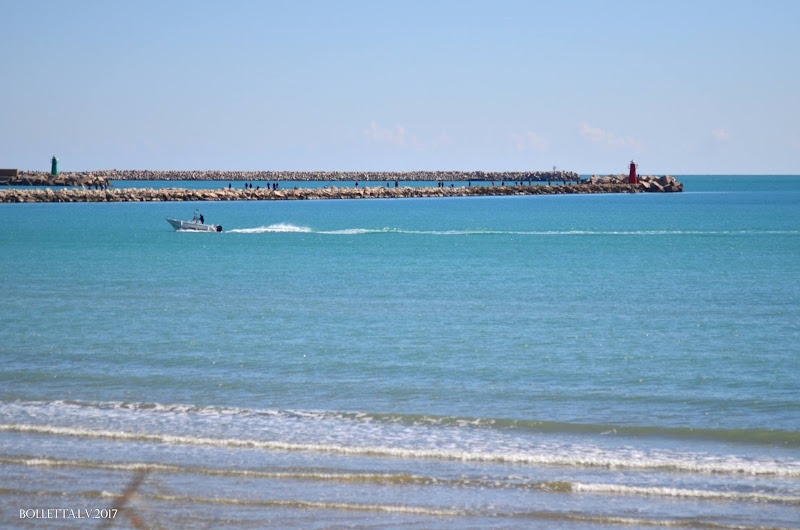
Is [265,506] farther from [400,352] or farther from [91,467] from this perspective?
[400,352]

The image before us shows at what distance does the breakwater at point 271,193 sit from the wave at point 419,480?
9267 cm

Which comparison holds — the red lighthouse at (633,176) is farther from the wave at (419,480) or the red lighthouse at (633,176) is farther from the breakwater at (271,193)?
the wave at (419,480)

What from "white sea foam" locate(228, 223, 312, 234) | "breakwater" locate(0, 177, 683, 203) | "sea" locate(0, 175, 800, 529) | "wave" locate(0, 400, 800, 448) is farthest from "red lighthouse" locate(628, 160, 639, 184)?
"wave" locate(0, 400, 800, 448)

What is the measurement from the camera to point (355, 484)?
1045 cm

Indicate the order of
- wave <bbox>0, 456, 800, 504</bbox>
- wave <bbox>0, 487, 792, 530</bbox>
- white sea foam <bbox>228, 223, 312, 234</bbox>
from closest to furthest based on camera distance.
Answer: wave <bbox>0, 487, 792, 530</bbox> < wave <bbox>0, 456, 800, 504</bbox> < white sea foam <bbox>228, 223, 312, 234</bbox>

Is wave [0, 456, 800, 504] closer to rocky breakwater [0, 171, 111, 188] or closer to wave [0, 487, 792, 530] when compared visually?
wave [0, 487, 792, 530]

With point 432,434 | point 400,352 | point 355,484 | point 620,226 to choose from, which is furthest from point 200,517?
point 620,226

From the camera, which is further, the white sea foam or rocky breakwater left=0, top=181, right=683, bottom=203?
rocky breakwater left=0, top=181, right=683, bottom=203

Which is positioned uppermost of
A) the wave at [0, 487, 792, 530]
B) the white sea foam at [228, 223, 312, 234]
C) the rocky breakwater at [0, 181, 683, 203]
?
the rocky breakwater at [0, 181, 683, 203]

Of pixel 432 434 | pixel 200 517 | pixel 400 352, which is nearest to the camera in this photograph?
pixel 200 517

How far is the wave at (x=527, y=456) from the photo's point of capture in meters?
11.1

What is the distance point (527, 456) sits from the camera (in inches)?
453

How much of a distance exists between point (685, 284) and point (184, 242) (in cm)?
2884

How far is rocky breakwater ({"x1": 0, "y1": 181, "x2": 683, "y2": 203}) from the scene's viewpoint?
10088 cm
